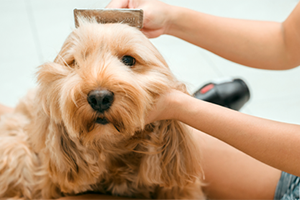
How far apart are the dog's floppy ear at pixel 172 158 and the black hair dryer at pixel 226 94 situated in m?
0.68

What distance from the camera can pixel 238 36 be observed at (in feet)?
4.18

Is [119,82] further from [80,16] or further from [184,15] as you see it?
[184,15]

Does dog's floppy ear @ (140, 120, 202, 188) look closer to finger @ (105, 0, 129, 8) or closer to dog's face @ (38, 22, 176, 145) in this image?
dog's face @ (38, 22, 176, 145)

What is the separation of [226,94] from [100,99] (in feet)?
3.64

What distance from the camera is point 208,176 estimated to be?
1.26 meters

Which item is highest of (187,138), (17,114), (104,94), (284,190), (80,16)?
(80,16)

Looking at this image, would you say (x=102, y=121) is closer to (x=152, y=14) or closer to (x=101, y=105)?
(x=101, y=105)

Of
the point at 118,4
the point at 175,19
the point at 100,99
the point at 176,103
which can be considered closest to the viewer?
the point at 100,99

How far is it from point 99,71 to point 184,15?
0.61 metres

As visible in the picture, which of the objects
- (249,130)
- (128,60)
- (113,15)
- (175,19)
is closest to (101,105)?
(128,60)

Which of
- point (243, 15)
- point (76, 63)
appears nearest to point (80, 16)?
point (76, 63)

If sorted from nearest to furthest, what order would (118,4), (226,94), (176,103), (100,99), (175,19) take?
(100,99), (176,103), (118,4), (175,19), (226,94)

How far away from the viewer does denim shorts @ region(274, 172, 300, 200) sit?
1.04m

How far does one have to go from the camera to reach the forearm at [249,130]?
35.2 inches
